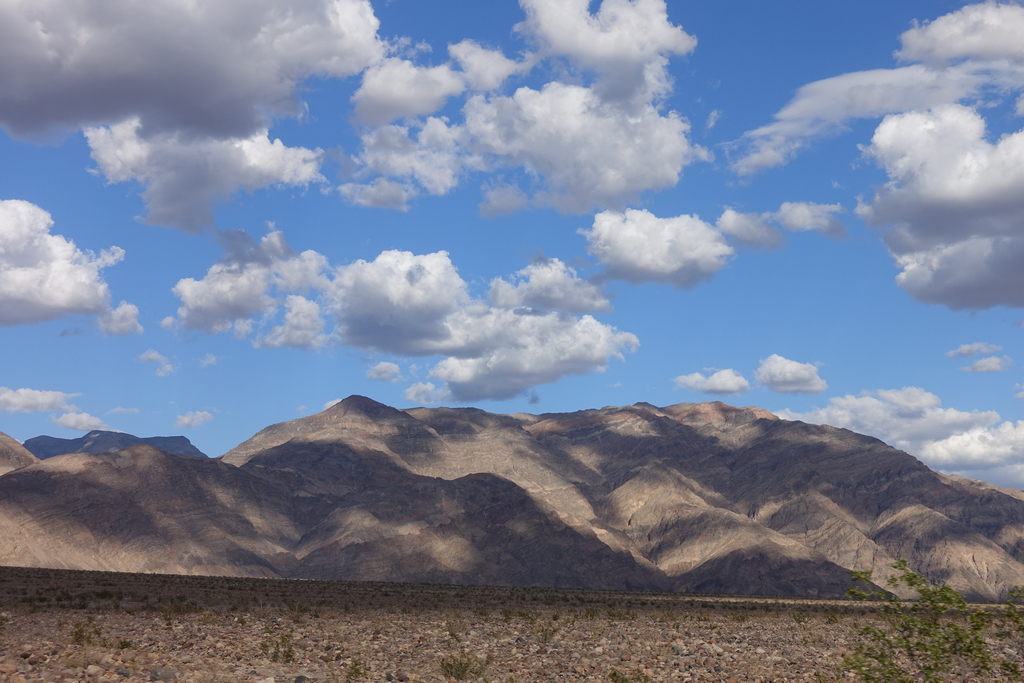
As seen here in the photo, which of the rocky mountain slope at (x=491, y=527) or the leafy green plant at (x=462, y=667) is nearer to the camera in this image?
the leafy green plant at (x=462, y=667)

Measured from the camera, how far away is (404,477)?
183m

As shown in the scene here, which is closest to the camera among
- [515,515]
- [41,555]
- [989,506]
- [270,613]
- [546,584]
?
[270,613]

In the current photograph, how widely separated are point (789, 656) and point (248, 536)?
134 m

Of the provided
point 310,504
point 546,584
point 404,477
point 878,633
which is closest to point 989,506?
point 546,584

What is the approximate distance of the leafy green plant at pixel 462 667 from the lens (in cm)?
2259

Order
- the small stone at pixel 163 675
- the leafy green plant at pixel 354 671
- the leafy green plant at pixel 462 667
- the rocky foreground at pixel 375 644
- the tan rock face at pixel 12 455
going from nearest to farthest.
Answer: the small stone at pixel 163 675 → the rocky foreground at pixel 375 644 → the leafy green plant at pixel 354 671 → the leafy green plant at pixel 462 667 → the tan rock face at pixel 12 455

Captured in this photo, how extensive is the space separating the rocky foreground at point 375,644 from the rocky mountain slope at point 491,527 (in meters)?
97.5

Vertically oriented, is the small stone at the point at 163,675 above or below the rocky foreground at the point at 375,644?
above

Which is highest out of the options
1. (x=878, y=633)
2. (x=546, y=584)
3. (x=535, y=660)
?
(x=878, y=633)

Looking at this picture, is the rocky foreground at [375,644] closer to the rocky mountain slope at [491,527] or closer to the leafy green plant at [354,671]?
the leafy green plant at [354,671]

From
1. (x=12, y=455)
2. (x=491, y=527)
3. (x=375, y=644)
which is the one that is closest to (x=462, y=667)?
(x=375, y=644)

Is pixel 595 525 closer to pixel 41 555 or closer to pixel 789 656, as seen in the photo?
pixel 41 555

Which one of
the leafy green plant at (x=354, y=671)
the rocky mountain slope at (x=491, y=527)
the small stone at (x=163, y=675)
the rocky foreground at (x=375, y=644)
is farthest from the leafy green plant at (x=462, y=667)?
the rocky mountain slope at (x=491, y=527)

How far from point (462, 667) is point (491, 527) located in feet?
433
